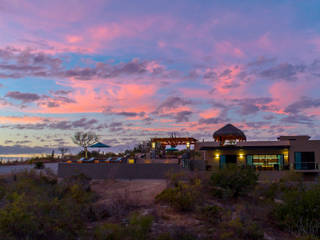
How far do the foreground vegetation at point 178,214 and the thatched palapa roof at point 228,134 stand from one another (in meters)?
11.4

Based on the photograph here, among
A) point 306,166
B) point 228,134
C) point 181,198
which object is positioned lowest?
point 181,198

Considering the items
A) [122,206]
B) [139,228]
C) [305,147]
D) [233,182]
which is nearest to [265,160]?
[305,147]

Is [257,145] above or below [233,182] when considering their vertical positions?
above

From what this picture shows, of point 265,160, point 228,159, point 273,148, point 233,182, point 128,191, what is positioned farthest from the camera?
point 228,159

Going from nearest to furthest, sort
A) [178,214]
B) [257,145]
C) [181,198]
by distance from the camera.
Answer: [178,214], [181,198], [257,145]

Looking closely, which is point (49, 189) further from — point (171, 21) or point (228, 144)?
point (228, 144)

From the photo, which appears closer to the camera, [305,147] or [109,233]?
[109,233]

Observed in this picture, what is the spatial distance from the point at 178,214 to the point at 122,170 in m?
11.0

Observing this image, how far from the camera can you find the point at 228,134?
93.0ft

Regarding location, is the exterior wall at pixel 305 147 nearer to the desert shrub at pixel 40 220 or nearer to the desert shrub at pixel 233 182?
the desert shrub at pixel 233 182

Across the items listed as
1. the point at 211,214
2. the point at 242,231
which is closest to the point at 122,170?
the point at 211,214

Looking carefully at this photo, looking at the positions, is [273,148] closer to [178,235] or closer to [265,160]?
[265,160]

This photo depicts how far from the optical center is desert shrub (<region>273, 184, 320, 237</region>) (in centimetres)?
1067

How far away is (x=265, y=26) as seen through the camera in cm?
1814
